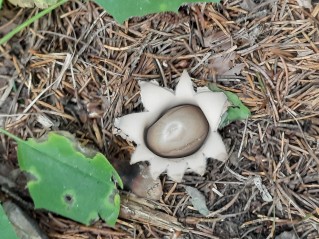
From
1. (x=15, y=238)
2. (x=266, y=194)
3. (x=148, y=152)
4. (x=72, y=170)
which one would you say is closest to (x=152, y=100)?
(x=148, y=152)

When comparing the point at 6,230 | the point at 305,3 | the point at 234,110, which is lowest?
the point at 6,230

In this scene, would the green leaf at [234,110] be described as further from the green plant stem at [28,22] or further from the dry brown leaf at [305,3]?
the green plant stem at [28,22]

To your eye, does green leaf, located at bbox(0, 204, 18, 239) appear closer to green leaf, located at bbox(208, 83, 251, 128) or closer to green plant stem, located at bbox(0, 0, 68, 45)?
green plant stem, located at bbox(0, 0, 68, 45)

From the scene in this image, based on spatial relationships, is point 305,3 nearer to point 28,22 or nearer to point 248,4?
point 248,4

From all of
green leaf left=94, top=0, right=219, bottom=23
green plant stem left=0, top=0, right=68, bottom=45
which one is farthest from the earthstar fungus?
green plant stem left=0, top=0, right=68, bottom=45

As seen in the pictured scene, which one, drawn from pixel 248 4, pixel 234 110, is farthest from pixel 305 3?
pixel 234 110

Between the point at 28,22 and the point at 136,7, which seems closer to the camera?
the point at 136,7

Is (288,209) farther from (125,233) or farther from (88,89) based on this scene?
(88,89)

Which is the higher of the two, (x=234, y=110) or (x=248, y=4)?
(x=248, y=4)
